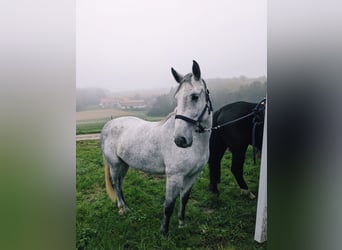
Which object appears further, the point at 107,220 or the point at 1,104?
the point at 107,220

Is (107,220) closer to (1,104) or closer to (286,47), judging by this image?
(1,104)

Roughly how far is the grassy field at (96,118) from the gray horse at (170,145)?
0.03 meters

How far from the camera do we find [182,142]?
2035 mm

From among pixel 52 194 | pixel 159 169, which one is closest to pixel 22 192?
pixel 52 194

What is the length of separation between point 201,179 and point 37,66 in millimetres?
1187

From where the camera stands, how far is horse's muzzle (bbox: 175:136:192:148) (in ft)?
6.66

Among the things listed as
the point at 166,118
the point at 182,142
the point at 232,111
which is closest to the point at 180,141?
the point at 182,142

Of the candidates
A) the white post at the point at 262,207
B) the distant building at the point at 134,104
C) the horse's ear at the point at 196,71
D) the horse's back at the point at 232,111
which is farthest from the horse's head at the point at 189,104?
the white post at the point at 262,207

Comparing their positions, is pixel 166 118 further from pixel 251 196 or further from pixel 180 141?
pixel 251 196

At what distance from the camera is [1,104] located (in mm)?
1911

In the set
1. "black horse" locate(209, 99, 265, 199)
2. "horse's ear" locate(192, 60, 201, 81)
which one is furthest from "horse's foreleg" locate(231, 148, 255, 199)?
"horse's ear" locate(192, 60, 201, 81)

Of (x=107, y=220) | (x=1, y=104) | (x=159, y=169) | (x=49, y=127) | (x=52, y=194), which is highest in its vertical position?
(x=1, y=104)

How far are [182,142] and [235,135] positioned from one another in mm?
Answer: 355

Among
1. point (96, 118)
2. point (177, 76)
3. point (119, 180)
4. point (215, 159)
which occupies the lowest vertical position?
point (119, 180)
